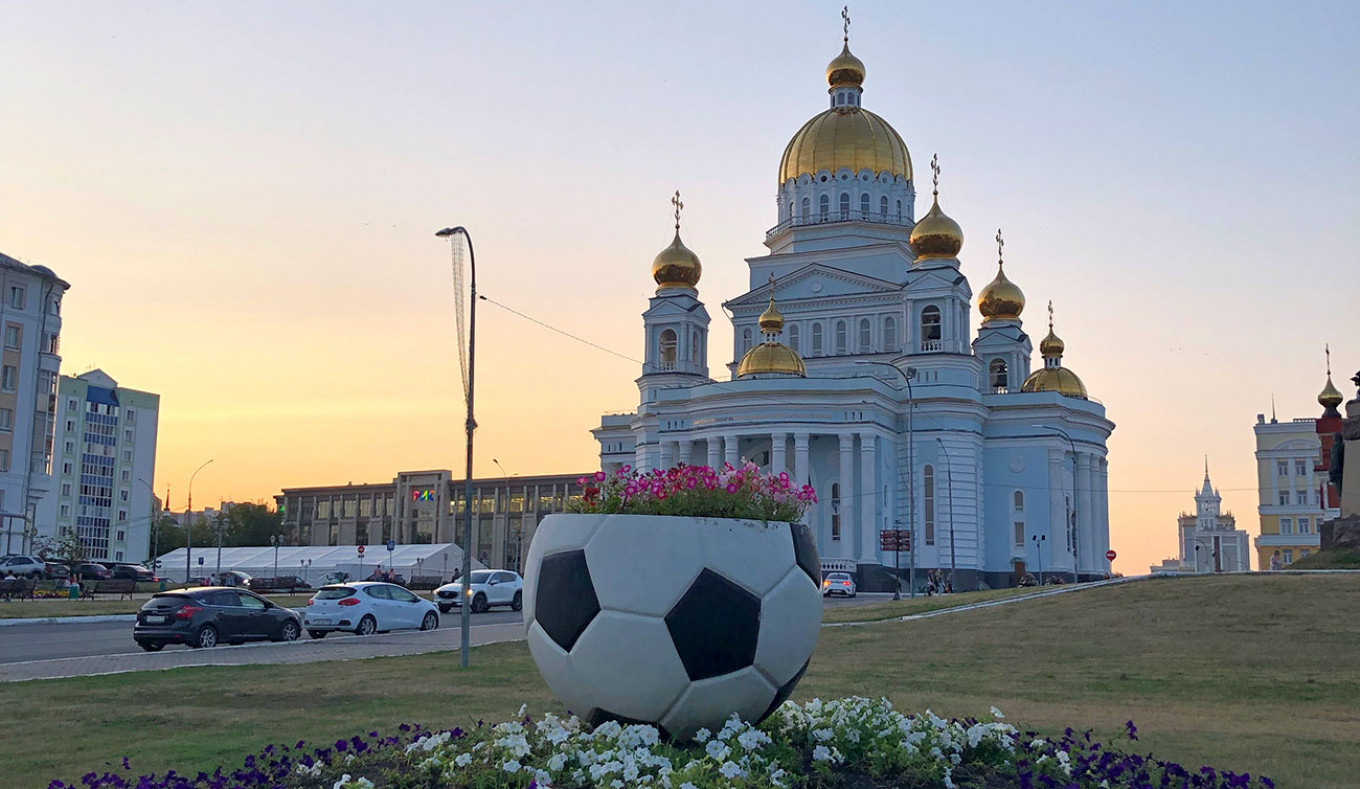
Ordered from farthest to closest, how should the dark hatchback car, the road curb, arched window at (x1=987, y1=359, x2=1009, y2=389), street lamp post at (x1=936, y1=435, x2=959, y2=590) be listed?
1. arched window at (x1=987, y1=359, x2=1009, y2=389)
2. street lamp post at (x1=936, y1=435, x2=959, y2=590)
3. the road curb
4. the dark hatchback car

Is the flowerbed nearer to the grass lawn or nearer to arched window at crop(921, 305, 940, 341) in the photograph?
the grass lawn

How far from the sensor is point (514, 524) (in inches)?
4870

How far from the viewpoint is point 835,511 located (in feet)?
211

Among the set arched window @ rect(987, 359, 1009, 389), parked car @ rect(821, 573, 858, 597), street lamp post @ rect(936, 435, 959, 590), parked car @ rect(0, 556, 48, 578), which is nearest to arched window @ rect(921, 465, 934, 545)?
street lamp post @ rect(936, 435, 959, 590)

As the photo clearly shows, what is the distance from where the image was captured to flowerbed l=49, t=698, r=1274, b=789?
776 centimetres

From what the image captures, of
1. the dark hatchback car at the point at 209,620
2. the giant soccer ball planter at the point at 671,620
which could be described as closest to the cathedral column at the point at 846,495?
the dark hatchback car at the point at 209,620

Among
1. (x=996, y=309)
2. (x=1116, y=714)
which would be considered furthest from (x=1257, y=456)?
(x=1116, y=714)

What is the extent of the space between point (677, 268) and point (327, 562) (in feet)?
91.3

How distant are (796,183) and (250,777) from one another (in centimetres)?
6911

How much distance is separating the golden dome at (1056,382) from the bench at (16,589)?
5530 centimetres

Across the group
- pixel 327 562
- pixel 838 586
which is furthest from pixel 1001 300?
pixel 327 562

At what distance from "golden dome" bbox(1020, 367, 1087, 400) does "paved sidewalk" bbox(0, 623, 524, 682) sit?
52.4 meters

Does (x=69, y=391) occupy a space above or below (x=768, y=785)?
above

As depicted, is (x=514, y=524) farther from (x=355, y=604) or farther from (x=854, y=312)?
(x=355, y=604)
